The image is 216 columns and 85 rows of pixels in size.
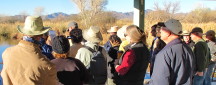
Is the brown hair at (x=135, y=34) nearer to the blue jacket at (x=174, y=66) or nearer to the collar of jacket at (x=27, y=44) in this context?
the blue jacket at (x=174, y=66)

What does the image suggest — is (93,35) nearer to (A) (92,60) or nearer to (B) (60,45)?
(A) (92,60)

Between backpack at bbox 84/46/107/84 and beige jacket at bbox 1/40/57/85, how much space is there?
793mm

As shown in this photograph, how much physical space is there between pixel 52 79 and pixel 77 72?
0.95 feet

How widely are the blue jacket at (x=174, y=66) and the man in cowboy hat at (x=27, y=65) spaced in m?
0.94

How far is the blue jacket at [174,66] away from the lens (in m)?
2.24

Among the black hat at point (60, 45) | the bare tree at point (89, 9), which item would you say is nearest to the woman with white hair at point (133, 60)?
the black hat at point (60, 45)

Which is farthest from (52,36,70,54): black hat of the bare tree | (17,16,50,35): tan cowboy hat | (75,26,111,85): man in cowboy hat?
the bare tree

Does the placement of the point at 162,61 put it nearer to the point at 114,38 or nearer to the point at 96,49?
the point at 96,49

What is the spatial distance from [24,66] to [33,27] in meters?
0.33

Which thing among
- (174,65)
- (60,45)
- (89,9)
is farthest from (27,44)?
(89,9)

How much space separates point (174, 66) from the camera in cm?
226

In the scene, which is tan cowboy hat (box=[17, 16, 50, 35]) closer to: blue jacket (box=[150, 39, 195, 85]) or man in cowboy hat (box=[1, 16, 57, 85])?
man in cowboy hat (box=[1, 16, 57, 85])

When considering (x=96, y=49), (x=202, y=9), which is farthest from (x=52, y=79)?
(x=202, y=9)

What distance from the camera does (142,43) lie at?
9.08ft
